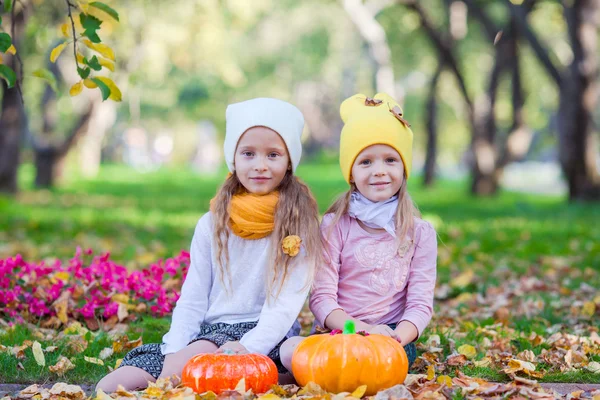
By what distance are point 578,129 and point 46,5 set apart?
9.84 m

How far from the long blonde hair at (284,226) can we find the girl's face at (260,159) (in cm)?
10

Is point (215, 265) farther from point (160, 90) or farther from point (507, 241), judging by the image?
point (160, 90)

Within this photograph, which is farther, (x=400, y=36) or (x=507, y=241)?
(x=400, y=36)

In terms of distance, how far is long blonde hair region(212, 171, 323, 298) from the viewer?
12.1 ft

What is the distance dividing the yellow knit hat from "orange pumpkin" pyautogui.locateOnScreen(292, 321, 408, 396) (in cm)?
90

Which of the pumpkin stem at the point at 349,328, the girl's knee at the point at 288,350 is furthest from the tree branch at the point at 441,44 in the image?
the pumpkin stem at the point at 349,328

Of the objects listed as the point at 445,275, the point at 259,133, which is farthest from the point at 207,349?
the point at 445,275

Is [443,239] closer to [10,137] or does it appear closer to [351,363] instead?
[351,363]

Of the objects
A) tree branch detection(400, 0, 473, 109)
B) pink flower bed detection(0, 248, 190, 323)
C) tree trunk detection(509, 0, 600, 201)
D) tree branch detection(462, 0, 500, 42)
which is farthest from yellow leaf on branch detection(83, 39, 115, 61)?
tree branch detection(462, 0, 500, 42)

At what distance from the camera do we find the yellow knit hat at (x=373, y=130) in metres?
3.75

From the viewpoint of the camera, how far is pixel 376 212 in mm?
3807

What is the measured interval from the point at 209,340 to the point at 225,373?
1.61 ft

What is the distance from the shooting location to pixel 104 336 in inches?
177

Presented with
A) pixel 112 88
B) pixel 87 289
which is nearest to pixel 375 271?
pixel 112 88
